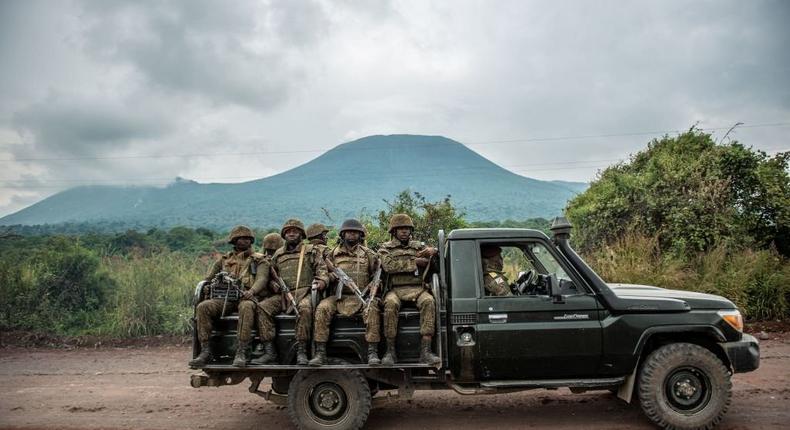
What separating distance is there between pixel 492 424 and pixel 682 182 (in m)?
9.44

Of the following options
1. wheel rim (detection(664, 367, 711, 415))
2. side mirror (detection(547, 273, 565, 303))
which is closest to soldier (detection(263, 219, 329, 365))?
side mirror (detection(547, 273, 565, 303))

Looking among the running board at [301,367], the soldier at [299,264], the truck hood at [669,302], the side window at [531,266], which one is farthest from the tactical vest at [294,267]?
the truck hood at [669,302]

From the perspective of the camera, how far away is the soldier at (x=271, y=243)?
675 centimetres

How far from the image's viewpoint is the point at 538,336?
542 centimetres

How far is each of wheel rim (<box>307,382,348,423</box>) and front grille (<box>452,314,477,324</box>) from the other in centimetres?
136

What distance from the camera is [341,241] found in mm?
6223

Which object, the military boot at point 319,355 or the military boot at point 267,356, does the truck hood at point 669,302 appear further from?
the military boot at point 267,356

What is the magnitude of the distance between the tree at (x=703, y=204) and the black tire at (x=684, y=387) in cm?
708

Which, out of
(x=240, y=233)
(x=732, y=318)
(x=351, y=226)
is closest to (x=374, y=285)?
(x=351, y=226)

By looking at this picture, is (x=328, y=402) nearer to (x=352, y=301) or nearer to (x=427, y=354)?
(x=352, y=301)

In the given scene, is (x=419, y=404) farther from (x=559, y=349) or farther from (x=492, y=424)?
(x=559, y=349)

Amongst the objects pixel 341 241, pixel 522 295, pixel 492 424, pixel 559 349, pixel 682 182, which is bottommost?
pixel 492 424

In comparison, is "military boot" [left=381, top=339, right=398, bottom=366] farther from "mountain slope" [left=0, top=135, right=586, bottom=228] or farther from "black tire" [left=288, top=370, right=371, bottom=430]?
"mountain slope" [left=0, top=135, right=586, bottom=228]

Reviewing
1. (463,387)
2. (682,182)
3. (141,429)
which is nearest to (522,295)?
(463,387)
